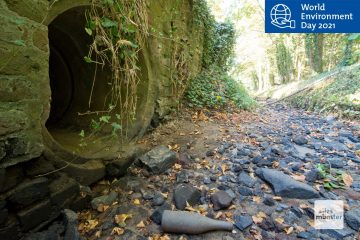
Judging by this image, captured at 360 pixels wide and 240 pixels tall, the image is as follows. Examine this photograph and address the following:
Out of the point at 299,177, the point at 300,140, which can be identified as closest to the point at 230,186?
the point at 299,177

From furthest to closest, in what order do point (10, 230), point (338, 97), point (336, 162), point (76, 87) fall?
1. point (338, 97)
2. point (76, 87)
3. point (336, 162)
4. point (10, 230)

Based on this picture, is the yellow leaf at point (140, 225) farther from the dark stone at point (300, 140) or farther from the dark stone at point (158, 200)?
the dark stone at point (300, 140)

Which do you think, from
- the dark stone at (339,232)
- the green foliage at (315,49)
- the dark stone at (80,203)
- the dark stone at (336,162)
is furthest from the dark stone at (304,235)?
the green foliage at (315,49)

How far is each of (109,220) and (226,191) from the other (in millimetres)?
1142

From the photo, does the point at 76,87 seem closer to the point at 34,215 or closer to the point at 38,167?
the point at 38,167

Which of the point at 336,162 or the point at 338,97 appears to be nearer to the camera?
the point at 336,162

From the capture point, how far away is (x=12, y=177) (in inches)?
67.2

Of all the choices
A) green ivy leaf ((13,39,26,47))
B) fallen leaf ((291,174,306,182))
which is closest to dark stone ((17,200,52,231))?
green ivy leaf ((13,39,26,47))

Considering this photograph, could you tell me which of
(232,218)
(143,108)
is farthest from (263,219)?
(143,108)

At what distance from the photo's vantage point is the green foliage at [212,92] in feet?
15.1

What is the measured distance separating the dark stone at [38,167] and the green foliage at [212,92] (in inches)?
115

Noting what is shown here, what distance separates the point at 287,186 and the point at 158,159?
55.7 inches

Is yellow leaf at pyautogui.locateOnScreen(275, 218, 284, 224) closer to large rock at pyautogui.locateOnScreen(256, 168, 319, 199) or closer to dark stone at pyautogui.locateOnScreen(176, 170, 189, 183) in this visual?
large rock at pyautogui.locateOnScreen(256, 168, 319, 199)

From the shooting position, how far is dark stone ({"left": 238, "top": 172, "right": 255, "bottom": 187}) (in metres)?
2.49
